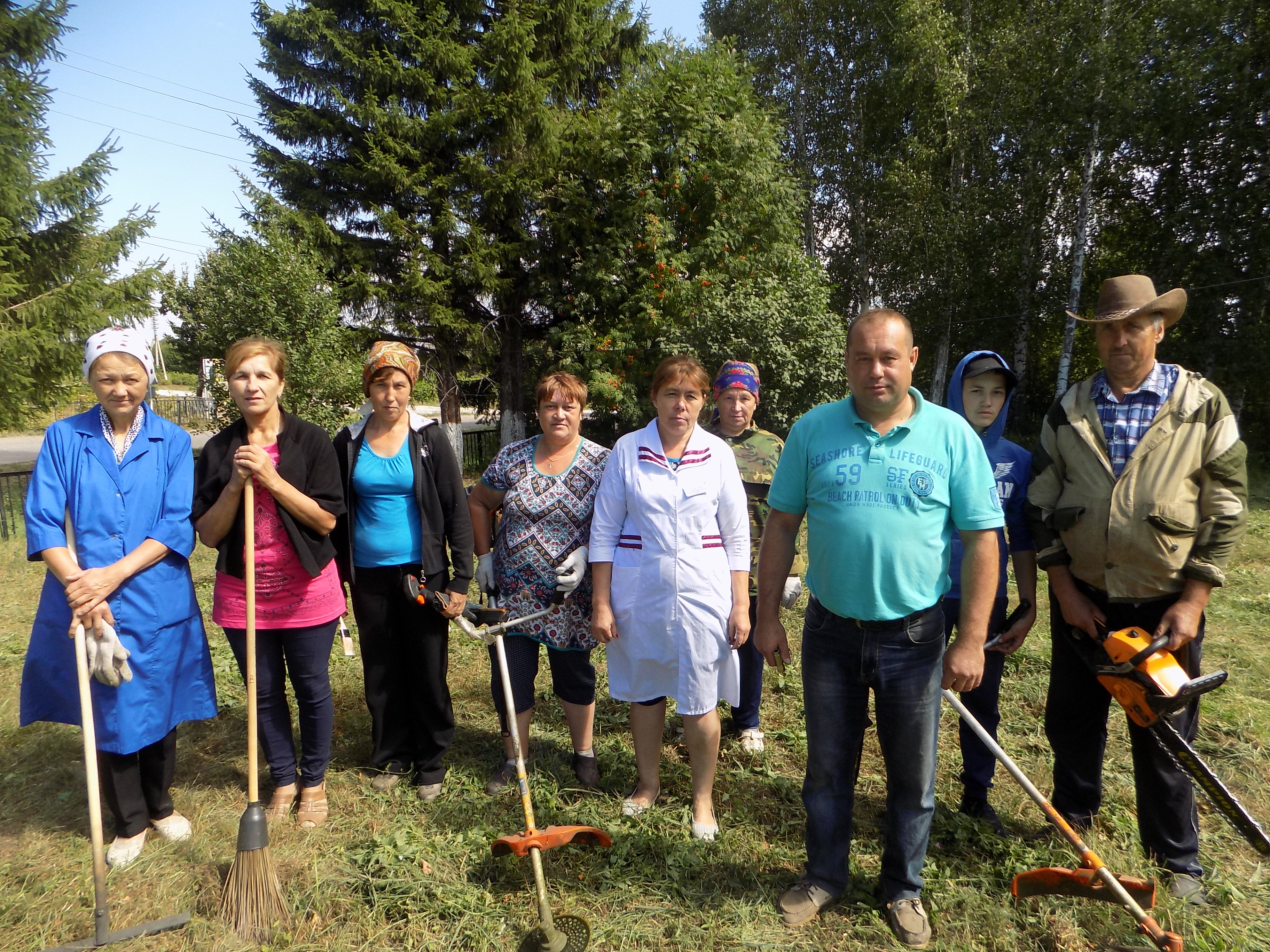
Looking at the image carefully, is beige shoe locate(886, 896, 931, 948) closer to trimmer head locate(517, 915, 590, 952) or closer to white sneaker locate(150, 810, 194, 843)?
trimmer head locate(517, 915, 590, 952)

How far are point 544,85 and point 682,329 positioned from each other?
5.12 metres

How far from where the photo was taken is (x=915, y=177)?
Answer: 18.7m

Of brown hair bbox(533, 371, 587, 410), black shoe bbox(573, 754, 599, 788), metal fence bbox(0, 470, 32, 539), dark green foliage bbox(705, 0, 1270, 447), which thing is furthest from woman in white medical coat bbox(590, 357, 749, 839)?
dark green foliage bbox(705, 0, 1270, 447)

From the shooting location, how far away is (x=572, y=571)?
315 centimetres

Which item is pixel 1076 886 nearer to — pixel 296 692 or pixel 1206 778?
pixel 1206 778

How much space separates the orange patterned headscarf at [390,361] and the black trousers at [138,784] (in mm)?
1696

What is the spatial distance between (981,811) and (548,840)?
1.92 meters

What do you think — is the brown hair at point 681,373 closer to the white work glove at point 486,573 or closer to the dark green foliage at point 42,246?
the white work glove at point 486,573

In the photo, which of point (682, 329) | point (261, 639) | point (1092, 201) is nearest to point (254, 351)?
point (261, 639)

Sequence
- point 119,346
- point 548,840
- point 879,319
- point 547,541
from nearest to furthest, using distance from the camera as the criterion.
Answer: point 879,319
point 548,840
point 119,346
point 547,541

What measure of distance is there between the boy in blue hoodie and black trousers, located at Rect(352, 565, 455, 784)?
7.51 ft

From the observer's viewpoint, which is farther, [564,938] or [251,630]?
[251,630]

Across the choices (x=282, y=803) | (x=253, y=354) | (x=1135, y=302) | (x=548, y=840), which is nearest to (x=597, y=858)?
(x=548, y=840)

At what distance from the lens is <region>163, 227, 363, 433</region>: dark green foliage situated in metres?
7.74
